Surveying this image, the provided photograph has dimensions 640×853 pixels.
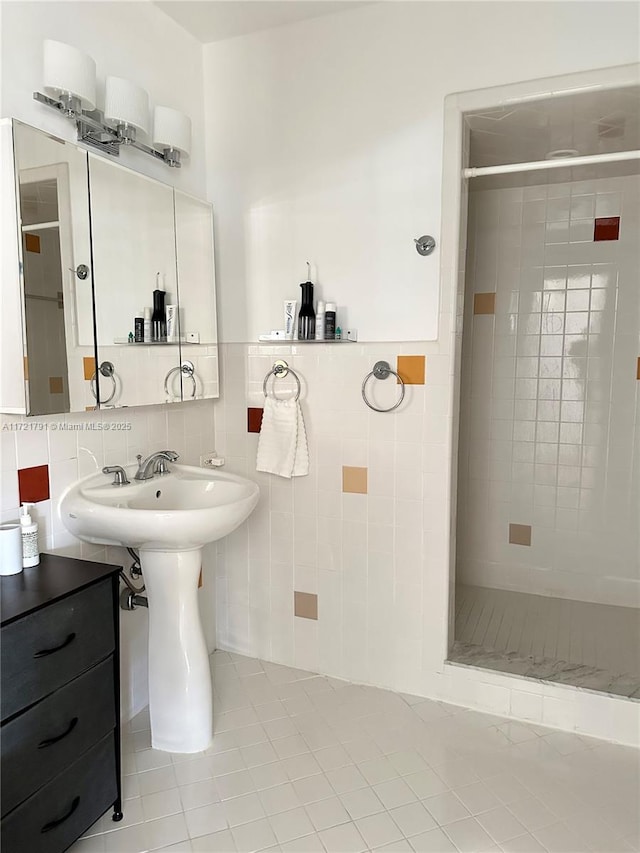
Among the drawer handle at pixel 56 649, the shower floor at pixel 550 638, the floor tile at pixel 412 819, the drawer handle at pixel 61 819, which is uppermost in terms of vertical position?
the drawer handle at pixel 56 649

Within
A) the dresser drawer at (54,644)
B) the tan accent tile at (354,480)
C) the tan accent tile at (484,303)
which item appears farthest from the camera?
the tan accent tile at (484,303)

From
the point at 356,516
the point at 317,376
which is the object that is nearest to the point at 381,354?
the point at 317,376

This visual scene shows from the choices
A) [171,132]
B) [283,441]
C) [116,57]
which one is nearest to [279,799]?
[283,441]

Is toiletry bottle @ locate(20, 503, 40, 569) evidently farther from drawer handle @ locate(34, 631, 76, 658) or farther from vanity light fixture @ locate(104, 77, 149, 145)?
vanity light fixture @ locate(104, 77, 149, 145)

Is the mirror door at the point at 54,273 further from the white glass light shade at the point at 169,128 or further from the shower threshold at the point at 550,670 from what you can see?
the shower threshold at the point at 550,670

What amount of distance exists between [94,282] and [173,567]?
0.83 meters

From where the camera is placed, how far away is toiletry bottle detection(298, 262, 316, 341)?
2.05 metres

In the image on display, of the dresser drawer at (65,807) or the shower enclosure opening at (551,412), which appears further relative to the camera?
the shower enclosure opening at (551,412)

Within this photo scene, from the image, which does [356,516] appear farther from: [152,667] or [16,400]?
[16,400]

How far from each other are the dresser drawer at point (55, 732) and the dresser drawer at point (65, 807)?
0.09 ft

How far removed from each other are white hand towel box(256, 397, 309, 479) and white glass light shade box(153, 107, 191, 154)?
0.89 meters

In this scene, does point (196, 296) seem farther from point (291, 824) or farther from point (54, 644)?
point (291, 824)

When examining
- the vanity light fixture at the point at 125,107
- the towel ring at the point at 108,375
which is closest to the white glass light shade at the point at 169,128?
the vanity light fixture at the point at 125,107

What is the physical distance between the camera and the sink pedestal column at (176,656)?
1737 millimetres
